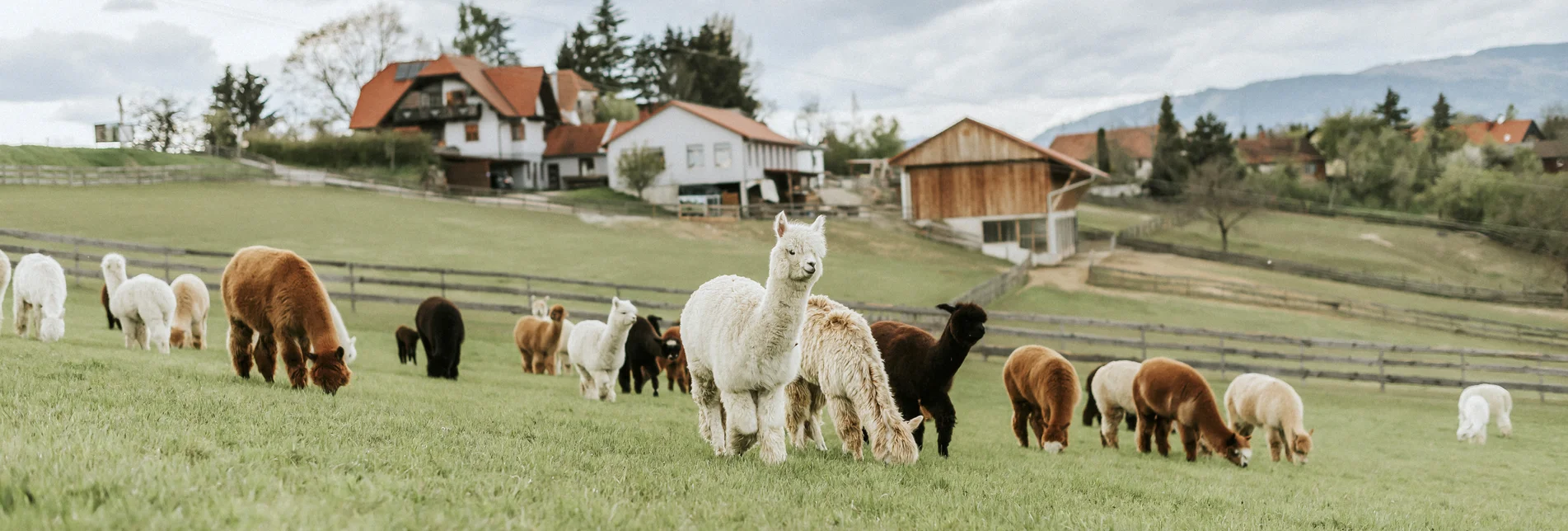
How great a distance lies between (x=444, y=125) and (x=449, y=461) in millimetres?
61315

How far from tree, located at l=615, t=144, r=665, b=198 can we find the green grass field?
126 feet

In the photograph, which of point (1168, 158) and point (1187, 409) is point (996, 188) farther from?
point (1168, 158)

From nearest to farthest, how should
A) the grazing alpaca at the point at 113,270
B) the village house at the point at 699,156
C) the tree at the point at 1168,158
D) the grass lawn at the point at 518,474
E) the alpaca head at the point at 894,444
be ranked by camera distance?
the grass lawn at the point at 518,474 < the alpaca head at the point at 894,444 < the grazing alpaca at the point at 113,270 < the village house at the point at 699,156 < the tree at the point at 1168,158

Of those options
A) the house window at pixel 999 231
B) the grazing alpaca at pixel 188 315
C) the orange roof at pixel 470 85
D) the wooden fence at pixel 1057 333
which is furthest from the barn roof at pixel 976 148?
the grazing alpaca at pixel 188 315

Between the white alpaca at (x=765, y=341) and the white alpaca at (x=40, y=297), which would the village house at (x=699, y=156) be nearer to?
Result: the white alpaca at (x=40, y=297)

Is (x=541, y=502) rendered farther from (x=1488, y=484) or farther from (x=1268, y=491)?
(x=1488, y=484)

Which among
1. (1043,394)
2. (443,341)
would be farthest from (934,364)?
(443,341)

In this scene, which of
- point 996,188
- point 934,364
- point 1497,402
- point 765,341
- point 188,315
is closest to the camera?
point 765,341

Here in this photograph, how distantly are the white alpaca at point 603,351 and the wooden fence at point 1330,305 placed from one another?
1140 inches

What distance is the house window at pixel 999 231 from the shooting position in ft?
154

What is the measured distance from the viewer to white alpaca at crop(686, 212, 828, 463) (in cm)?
610

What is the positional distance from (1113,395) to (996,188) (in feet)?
120

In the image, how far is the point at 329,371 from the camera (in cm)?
819

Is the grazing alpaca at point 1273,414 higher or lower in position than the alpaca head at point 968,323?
lower
